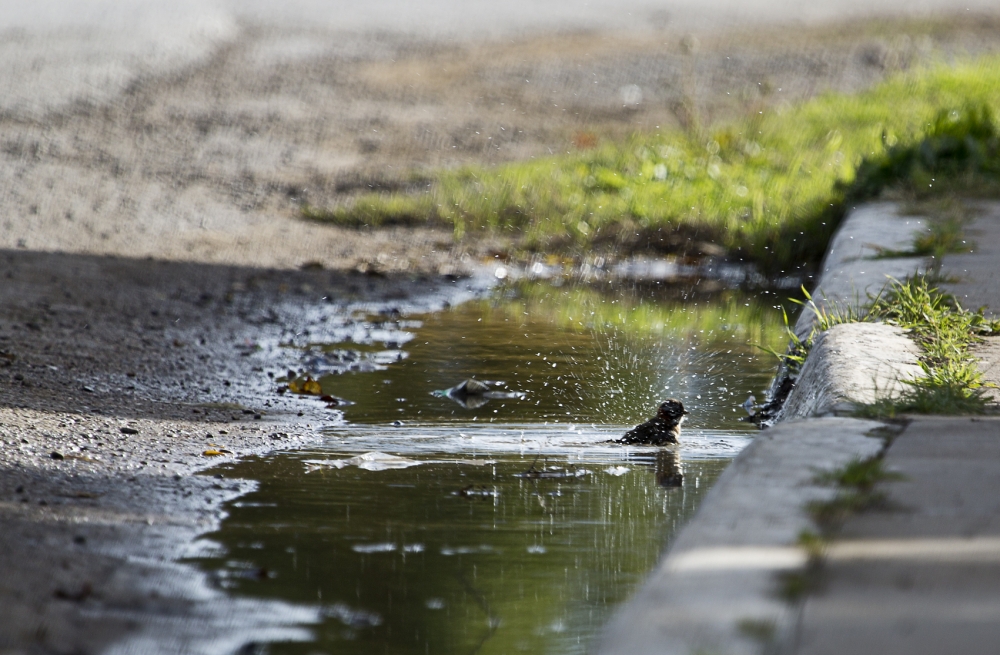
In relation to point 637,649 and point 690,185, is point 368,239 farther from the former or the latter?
point 637,649

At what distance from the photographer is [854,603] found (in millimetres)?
2141

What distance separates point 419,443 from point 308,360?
144 centimetres

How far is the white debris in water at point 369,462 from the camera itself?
12.2 feet

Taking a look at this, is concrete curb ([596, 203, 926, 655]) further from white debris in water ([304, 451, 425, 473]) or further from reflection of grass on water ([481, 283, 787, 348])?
reflection of grass on water ([481, 283, 787, 348])

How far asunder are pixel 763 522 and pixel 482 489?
1165mm

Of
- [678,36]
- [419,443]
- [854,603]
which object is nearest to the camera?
[854,603]

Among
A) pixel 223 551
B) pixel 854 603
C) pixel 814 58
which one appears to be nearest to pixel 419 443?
pixel 223 551

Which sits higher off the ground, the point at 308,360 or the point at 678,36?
the point at 678,36

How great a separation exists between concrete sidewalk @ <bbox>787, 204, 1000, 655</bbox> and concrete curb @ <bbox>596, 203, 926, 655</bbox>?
3.0 inches

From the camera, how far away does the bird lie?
13.3 feet

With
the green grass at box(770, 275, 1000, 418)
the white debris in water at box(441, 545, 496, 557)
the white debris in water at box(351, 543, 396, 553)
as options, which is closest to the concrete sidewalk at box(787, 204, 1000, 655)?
the green grass at box(770, 275, 1000, 418)

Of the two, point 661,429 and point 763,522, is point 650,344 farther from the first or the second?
point 763,522

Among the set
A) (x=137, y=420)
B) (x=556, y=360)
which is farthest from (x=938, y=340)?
(x=137, y=420)

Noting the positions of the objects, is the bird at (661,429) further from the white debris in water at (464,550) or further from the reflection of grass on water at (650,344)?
the white debris in water at (464,550)
